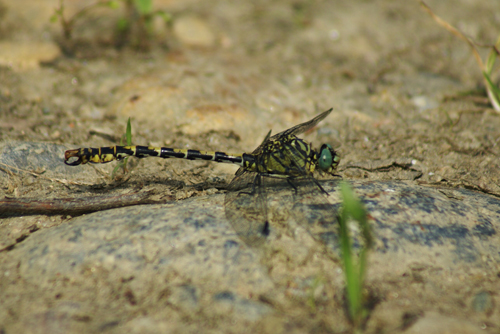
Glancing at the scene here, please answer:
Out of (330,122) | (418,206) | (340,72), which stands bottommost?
(418,206)

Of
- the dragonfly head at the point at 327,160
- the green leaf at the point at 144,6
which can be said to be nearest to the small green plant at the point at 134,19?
the green leaf at the point at 144,6

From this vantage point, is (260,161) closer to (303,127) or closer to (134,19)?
(303,127)

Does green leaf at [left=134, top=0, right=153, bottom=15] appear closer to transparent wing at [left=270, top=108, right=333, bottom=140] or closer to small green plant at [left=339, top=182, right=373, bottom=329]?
transparent wing at [left=270, top=108, right=333, bottom=140]

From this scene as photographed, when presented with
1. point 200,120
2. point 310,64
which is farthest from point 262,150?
point 310,64

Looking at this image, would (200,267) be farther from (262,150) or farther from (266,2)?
(266,2)

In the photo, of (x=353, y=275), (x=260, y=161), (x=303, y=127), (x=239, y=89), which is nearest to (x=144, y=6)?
(x=239, y=89)

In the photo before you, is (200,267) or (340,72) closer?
(200,267)

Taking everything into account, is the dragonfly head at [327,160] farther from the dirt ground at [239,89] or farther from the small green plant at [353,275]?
the small green plant at [353,275]
